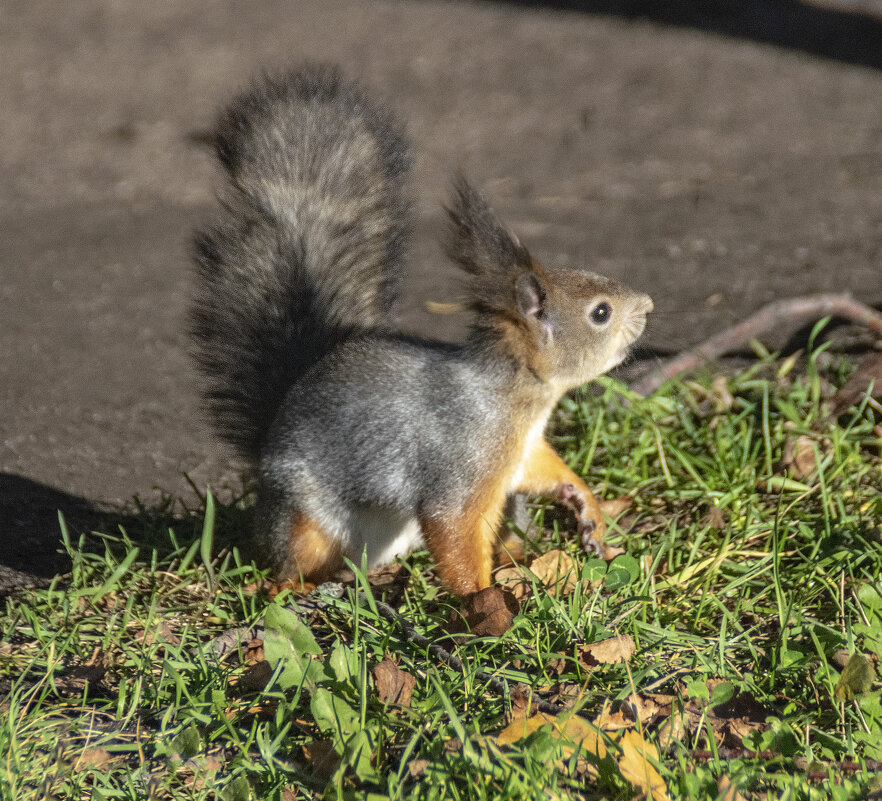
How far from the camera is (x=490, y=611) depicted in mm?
2133

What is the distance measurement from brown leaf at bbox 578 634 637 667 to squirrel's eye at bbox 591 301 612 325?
0.77 meters

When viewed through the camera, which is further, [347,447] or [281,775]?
[347,447]

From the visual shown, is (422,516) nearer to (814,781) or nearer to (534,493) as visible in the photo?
(534,493)

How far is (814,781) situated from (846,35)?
8.03 meters

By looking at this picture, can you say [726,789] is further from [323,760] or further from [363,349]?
[363,349]

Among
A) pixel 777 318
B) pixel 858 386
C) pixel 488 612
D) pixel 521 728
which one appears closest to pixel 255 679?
pixel 488 612

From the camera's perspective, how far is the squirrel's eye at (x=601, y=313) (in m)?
2.37

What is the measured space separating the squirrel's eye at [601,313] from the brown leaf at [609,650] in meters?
0.77

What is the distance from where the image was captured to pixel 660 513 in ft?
8.71

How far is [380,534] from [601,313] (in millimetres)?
773

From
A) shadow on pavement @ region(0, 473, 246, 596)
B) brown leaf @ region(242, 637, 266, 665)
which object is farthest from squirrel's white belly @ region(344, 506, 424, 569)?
shadow on pavement @ region(0, 473, 246, 596)

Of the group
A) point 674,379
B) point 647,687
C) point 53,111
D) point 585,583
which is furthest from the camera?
point 53,111

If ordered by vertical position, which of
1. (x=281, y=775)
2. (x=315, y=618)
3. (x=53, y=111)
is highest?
(x=281, y=775)

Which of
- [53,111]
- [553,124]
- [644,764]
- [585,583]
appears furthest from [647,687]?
[53,111]
